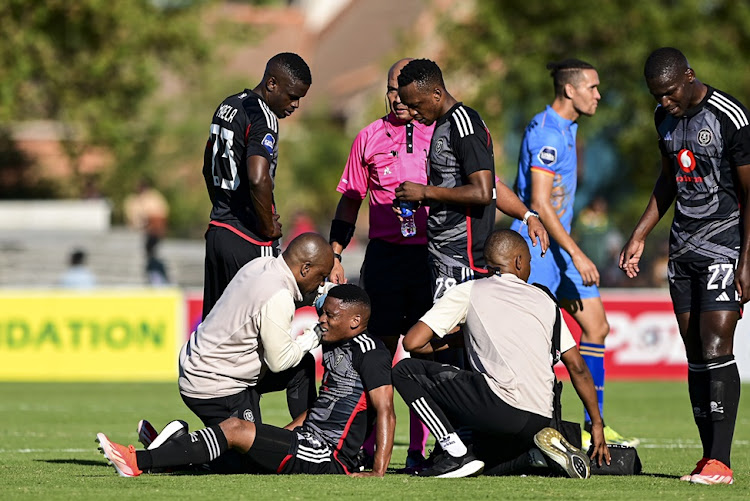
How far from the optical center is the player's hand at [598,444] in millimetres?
7480

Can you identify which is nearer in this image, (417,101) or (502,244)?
(502,244)

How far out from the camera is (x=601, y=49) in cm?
3200

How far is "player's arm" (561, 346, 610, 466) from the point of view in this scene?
7484 millimetres

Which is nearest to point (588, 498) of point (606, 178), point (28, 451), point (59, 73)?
point (28, 451)

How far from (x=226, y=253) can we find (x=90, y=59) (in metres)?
22.5

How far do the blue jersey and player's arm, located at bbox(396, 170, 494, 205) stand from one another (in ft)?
5.44

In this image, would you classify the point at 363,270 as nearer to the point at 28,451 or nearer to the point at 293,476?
the point at 293,476

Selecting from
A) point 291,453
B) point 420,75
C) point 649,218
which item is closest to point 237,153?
point 420,75

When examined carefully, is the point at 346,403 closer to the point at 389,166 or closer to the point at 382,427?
the point at 382,427

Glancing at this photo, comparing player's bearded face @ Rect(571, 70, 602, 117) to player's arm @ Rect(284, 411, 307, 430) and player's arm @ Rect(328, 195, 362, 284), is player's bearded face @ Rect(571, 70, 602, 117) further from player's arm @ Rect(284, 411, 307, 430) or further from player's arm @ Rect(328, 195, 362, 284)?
player's arm @ Rect(284, 411, 307, 430)

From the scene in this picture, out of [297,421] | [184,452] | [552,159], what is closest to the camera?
[184,452]

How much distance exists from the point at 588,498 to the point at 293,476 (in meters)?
1.77

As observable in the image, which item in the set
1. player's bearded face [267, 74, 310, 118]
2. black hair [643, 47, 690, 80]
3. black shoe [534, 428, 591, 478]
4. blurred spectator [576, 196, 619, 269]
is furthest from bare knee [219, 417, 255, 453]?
blurred spectator [576, 196, 619, 269]

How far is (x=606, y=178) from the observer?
120ft
